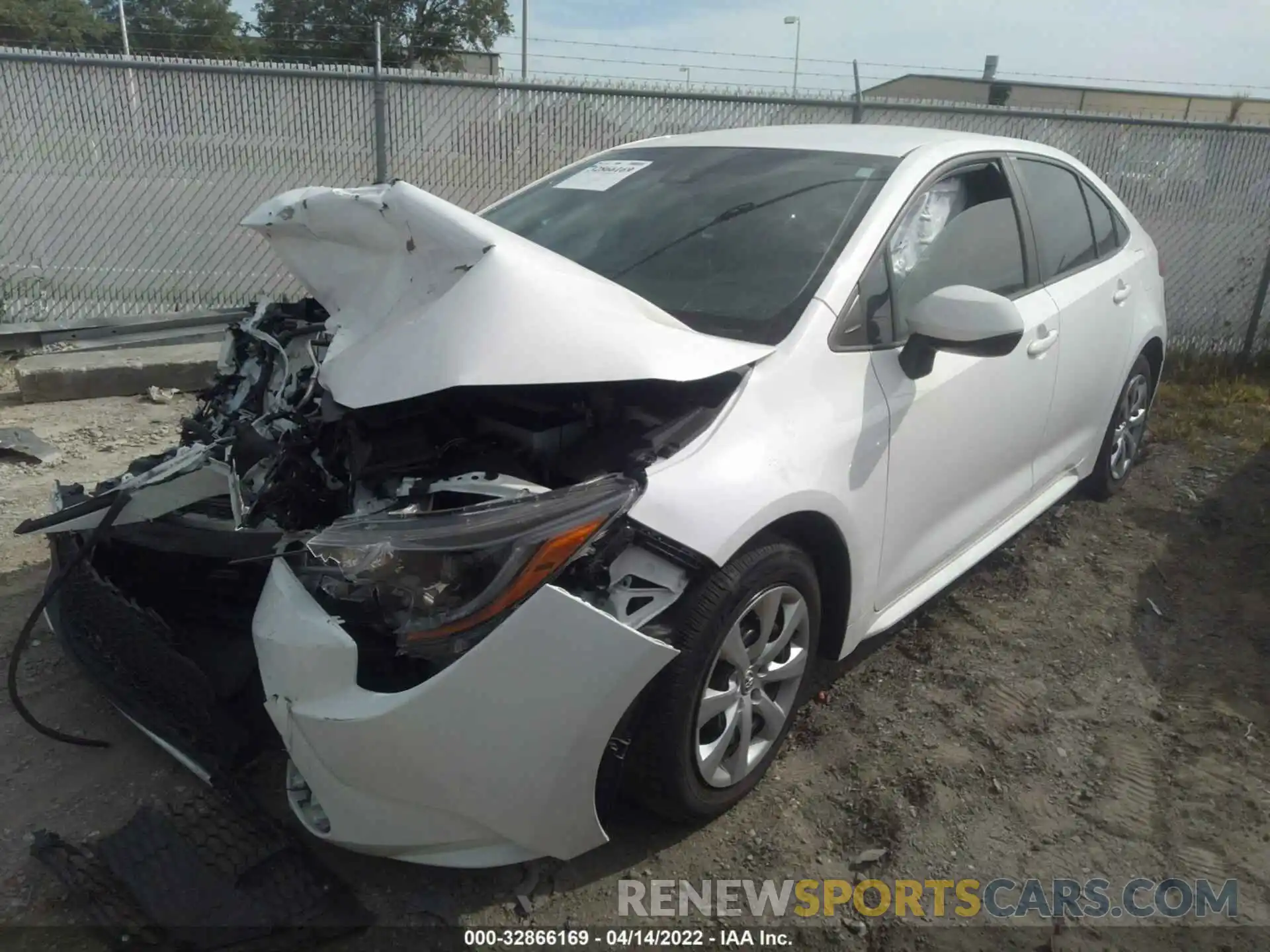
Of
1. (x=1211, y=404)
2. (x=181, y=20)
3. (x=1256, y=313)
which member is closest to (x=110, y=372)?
(x=1211, y=404)

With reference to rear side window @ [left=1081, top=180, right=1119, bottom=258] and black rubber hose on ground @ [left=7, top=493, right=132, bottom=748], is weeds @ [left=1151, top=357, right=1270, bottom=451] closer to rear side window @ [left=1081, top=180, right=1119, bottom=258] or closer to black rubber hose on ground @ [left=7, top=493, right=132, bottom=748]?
rear side window @ [left=1081, top=180, right=1119, bottom=258]

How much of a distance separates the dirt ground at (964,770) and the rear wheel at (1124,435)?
1.91 feet

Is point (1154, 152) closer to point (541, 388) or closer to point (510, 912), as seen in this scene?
point (541, 388)

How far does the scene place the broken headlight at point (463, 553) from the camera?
1.99 meters

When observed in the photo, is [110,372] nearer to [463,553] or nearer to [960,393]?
[463,553]

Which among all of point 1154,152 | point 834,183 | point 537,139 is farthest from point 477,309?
point 1154,152

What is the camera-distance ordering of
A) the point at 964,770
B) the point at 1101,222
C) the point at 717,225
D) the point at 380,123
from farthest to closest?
the point at 380,123
the point at 1101,222
the point at 717,225
the point at 964,770

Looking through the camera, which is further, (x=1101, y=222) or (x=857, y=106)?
(x=857, y=106)

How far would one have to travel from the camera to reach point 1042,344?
11.4 ft

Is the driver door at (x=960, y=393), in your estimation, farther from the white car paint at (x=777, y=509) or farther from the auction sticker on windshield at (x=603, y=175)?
the auction sticker on windshield at (x=603, y=175)

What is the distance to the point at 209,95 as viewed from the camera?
7.22 metres

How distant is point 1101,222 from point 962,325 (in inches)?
83.0

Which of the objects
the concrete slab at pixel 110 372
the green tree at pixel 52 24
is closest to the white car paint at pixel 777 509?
the concrete slab at pixel 110 372

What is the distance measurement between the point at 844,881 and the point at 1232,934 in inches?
36.3
